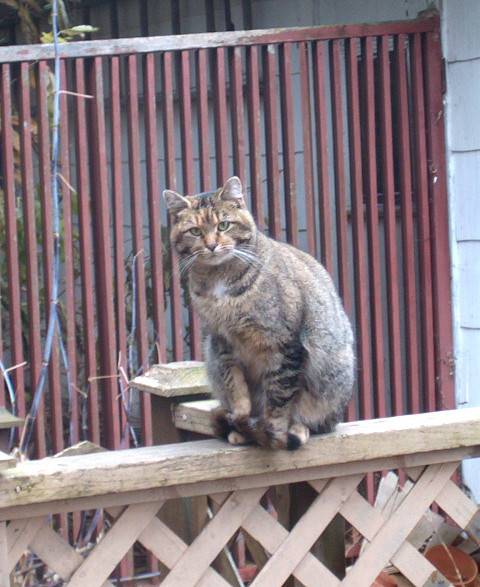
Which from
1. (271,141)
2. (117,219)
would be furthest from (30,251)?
(271,141)

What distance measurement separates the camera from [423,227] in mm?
4180

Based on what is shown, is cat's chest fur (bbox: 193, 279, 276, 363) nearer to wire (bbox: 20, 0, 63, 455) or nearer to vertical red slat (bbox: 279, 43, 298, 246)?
wire (bbox: 20, 0, 63, 455)

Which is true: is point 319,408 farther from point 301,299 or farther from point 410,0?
point 410,0

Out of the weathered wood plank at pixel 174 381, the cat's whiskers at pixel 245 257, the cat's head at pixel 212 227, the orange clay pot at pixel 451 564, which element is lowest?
the orange clay pot at pixel 451 564

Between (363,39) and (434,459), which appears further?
(363,39)

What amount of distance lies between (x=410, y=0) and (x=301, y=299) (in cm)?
321

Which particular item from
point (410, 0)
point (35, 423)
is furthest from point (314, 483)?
point (410, 0)

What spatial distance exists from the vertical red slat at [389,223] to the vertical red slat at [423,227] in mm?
120

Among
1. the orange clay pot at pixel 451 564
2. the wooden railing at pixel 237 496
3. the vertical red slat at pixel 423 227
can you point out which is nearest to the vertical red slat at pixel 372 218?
the vertical red slat at pixel 423 227

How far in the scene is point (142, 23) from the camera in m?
6.17

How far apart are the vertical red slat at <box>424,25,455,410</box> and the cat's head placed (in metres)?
1.77

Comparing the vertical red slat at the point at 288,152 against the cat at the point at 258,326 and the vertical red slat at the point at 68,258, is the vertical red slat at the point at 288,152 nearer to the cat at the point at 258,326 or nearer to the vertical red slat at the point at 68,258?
the vertical red slat at the point at 68,258

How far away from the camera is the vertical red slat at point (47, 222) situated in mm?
3678

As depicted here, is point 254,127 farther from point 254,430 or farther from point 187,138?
point 254,430
